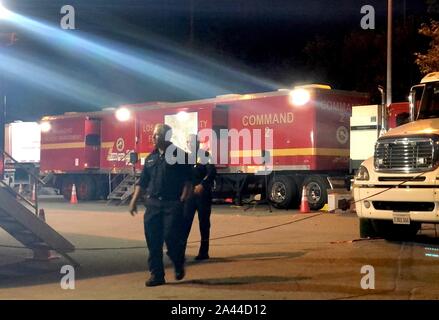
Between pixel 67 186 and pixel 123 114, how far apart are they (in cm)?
480

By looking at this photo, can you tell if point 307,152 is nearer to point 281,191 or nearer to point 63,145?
point 281,191

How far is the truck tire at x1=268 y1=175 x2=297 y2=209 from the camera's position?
64.6 feet

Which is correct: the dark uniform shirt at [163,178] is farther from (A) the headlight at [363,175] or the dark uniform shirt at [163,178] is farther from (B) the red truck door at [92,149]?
(B) the red truck door at [92,149]

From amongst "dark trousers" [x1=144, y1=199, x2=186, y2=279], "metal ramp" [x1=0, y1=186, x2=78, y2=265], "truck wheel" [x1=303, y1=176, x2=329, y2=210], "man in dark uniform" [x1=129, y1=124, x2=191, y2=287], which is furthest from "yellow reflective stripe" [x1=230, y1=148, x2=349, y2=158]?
"dark trousers" [x1=144, y1=199, x2=186, y2=279]

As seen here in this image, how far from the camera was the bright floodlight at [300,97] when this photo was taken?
1922cm

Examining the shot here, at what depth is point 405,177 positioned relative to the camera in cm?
1012

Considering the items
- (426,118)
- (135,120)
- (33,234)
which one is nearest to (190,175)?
(33,234)

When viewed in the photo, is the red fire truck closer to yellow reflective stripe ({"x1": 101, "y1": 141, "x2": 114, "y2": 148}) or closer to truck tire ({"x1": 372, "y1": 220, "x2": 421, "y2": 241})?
yellow reflective stripe ({"x1": 101, "y1": 141, "x2": 114, "y2": 148})

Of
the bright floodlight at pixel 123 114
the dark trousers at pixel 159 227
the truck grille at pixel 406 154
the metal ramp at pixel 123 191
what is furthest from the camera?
the bright floodlight at pixel 123 114

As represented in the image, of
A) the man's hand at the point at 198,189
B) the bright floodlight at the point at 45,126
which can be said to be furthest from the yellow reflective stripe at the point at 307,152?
the bright floodlight at the point at 45,126

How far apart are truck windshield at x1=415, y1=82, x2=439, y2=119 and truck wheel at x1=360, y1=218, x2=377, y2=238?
2112 millimetres

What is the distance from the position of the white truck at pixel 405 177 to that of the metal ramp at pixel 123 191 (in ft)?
44.2
